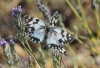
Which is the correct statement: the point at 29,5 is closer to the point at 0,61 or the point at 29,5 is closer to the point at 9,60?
the point at 0,61

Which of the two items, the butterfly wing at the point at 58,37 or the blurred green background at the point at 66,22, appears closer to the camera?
the butterfly wing at the point at 58,37

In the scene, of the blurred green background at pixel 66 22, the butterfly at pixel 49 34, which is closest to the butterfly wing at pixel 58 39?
the butterfly at pixel 49 34

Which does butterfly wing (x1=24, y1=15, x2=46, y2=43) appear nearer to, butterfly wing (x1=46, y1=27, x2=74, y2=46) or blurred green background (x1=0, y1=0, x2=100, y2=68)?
butterfly wing (x1=46, y1=27, x2=74, y2=46)

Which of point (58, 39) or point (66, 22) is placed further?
point (66, 22)

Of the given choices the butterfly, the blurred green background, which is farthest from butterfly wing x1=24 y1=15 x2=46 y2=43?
the blurred green background

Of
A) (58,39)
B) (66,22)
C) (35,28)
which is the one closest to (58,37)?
(58,39)

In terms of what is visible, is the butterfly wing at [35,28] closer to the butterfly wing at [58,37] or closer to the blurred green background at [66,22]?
the butterfly wing at [58,37]

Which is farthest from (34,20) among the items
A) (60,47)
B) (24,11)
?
(24,11)

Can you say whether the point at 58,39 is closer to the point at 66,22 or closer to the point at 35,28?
the point at 35,28
